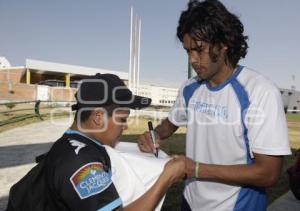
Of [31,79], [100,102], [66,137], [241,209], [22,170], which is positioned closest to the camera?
[66,137]

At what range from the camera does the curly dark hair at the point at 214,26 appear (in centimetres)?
224

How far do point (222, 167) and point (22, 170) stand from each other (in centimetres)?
675

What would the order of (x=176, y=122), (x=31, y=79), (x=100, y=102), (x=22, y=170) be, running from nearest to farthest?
(x=100, y=102)
(x=176, y=122)
(x=22, y=170)
(x=31, y=79)

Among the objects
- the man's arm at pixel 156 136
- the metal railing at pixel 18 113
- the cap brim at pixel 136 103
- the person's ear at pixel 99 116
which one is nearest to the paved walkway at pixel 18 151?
the metal railing at pixel 18 113

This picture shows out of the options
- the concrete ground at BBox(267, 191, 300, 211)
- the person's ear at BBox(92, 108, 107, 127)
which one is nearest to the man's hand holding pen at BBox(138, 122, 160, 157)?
the person's ear at BBox(92, 108, 107, 127)

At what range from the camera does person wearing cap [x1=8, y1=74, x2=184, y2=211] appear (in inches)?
64.0

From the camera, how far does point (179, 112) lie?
2.82m

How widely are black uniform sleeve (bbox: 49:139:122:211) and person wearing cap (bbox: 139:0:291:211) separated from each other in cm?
58

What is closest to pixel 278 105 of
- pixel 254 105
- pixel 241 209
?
pixel 254 105

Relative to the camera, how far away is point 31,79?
5338 cm

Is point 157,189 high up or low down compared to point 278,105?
down

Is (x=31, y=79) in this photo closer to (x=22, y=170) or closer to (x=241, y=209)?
(x=22, y=170)

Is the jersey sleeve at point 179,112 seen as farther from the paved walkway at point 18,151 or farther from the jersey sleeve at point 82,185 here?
the paved walkway at point 18,151

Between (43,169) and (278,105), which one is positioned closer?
(43,169)
